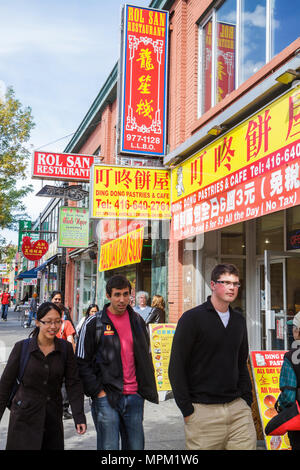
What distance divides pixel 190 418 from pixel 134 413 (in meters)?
0.61

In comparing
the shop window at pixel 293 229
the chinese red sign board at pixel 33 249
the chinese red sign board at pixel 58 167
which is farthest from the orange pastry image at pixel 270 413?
the chinese red sign board at pixel 33 249

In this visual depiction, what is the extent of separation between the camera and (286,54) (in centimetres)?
643

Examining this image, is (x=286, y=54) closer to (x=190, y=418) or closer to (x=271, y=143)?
(x=271, y=143)

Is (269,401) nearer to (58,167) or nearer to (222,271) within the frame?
(222,271)

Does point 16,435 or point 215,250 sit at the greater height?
point 215,250

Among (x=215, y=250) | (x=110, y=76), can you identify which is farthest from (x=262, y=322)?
(x=110, y=76)

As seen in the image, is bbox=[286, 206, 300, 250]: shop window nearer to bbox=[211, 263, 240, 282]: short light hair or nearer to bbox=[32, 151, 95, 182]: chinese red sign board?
bbox=[211, 263, 240, 282]: short light hair

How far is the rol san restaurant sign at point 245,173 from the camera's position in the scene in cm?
586

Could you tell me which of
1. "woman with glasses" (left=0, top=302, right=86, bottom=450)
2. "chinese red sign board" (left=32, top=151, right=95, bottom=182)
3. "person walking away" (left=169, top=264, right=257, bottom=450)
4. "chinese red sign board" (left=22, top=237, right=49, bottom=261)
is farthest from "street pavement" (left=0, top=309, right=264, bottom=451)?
"chinese red sign board" (left=22, top=237, right=49, bottom=261)

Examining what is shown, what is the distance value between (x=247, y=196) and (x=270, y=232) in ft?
9.32

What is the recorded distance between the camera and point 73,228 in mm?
16625

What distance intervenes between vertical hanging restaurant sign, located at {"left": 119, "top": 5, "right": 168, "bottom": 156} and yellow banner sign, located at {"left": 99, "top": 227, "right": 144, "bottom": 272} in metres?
2.33

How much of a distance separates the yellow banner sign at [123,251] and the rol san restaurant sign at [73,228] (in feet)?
4.71

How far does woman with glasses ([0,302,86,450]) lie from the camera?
3.61 meters
